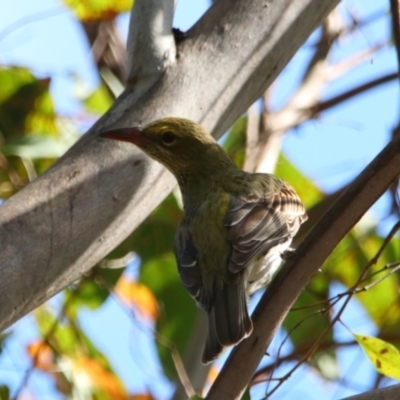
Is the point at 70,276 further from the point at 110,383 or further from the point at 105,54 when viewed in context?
the point at 105,54

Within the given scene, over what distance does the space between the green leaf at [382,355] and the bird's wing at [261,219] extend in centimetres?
69

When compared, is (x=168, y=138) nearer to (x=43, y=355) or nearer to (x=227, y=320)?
(x=227, y=320)

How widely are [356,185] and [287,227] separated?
1.16 m

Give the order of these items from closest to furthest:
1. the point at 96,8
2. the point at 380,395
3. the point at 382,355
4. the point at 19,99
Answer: the point at 380,395 → the point at 382,355 → the point at 19,99 → the point at 96,8

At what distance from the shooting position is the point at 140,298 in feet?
18.7

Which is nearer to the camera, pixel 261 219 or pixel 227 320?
pixel 227 320

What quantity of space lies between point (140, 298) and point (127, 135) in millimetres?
2345

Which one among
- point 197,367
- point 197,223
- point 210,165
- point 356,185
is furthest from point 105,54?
point 356,185

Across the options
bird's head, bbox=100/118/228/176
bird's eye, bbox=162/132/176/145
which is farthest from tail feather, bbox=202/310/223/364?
bird's eye, bbox=162/132/176/145

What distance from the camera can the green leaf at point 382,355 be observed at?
3.43 m

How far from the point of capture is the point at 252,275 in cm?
426

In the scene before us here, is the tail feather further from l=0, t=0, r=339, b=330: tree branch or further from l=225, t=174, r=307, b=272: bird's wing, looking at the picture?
l=0, t=0, r=339, b=330: tree branch

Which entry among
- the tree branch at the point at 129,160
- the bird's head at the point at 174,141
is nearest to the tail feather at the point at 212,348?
the tree branch at the point at 129,160

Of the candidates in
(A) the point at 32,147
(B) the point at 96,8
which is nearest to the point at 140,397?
(A) the point at 32,147
